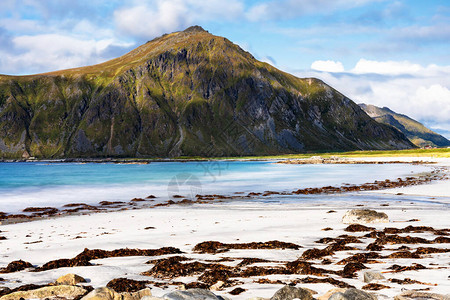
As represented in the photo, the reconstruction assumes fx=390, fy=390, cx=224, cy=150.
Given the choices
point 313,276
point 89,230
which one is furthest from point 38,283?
point 89,230

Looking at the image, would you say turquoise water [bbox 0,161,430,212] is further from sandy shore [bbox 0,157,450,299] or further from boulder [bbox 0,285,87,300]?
boulder [bbox 0,285,87,300]

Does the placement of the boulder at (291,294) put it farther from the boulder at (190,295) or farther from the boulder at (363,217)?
the boulder at (363,217)

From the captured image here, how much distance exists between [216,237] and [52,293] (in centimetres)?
777

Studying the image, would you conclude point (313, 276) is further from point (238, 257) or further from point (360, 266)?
point (238, 257)

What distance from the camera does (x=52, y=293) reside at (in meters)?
7.43

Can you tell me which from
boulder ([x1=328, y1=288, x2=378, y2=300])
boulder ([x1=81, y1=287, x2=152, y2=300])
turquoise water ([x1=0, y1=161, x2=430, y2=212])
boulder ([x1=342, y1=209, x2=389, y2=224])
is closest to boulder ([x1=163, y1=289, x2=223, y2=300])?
boulder ([x1=81, y1=287, x2=152, y2=300])

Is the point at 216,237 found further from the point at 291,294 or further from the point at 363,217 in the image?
the point at 291,294

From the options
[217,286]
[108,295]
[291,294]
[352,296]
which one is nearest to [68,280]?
[108,295]

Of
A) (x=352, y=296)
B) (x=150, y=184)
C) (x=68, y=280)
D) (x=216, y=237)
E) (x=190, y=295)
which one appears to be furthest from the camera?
(x=150, y=184)

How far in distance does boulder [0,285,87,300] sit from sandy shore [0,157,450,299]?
0.98m

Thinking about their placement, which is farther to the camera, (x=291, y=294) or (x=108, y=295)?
(x=108, y=295)

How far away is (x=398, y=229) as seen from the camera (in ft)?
49.1

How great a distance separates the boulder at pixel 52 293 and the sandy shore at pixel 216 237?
981 millimetres

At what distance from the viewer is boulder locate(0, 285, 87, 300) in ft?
23.7
